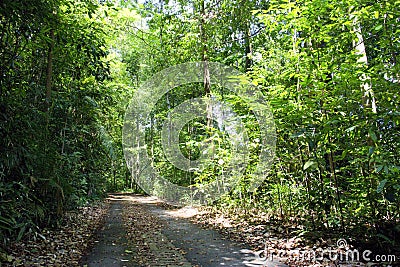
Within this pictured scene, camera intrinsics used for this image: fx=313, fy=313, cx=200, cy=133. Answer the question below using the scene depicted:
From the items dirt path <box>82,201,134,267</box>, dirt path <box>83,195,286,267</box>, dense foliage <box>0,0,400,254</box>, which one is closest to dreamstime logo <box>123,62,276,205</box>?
dense foliage <box>0,0,400,254</box>

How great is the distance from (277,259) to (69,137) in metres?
6.72

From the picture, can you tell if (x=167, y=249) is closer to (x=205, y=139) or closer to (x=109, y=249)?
(x=109, y=249)

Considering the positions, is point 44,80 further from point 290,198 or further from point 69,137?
point 290,198

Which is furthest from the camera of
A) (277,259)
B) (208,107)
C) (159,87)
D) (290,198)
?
(159,87)

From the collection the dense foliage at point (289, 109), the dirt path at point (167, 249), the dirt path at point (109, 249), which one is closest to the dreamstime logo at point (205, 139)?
the dense foliage at point (289, 109)

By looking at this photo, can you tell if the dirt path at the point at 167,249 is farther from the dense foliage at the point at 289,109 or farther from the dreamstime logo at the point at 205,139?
the dreamstime logo at the point at 205,139

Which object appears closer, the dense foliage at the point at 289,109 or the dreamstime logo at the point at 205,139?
the dense foliage at the point at 289,109

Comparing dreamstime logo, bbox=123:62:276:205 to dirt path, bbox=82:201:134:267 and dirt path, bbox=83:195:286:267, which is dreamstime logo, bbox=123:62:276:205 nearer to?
dirt path, bbox=83:195:286:267

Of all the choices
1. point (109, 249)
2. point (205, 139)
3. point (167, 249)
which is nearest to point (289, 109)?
point (167, 249)

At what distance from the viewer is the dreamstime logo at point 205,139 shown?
7012mm

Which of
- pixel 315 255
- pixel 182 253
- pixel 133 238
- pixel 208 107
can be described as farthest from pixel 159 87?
pixel 315 255

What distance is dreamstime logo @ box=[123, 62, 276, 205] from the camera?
23.0ft

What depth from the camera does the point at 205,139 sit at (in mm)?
10539

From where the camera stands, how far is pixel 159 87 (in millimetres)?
18328
